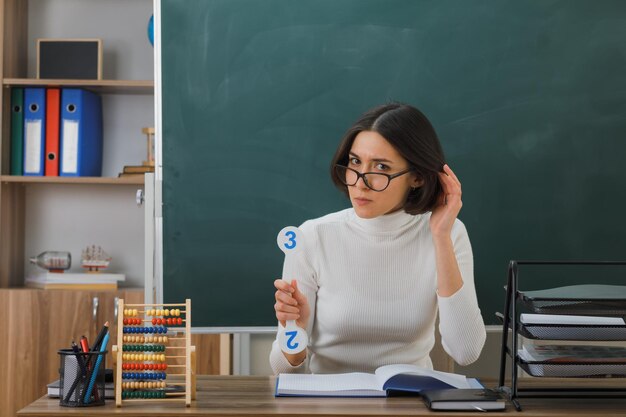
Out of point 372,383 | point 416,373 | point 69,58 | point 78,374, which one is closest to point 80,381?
point 78,374

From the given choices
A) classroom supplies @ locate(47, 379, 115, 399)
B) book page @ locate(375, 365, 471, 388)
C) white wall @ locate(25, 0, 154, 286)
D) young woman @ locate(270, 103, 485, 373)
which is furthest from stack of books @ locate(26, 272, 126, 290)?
book page @ locate(375, 365, 471, 388)

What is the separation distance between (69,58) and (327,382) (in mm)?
2331

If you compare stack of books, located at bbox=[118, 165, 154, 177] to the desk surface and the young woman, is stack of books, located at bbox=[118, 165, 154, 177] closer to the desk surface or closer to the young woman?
the young woman

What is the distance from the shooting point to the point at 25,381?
343cm

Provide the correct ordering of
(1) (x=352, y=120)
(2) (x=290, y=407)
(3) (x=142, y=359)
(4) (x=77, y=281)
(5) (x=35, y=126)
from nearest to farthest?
(2) (x=290, y=407) → (3) (x=142, y=359) → (1) (x=352, y=120) → (4) (x=77, y=281) → (5) (x=35, y=126)

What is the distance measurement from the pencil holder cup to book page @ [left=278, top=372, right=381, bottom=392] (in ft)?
1.23

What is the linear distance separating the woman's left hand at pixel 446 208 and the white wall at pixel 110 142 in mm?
2046

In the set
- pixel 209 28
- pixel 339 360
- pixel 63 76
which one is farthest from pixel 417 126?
pixel 63 76

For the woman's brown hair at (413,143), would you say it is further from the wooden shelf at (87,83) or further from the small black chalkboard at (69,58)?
the small black chalkboard at (69,58)

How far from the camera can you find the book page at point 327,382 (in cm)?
177

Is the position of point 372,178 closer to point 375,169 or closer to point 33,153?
point 375,169

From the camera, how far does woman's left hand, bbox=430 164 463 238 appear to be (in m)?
2.05

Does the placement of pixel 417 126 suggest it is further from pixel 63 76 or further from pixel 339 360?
pixel 63 76

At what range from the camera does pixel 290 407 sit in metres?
1.63
